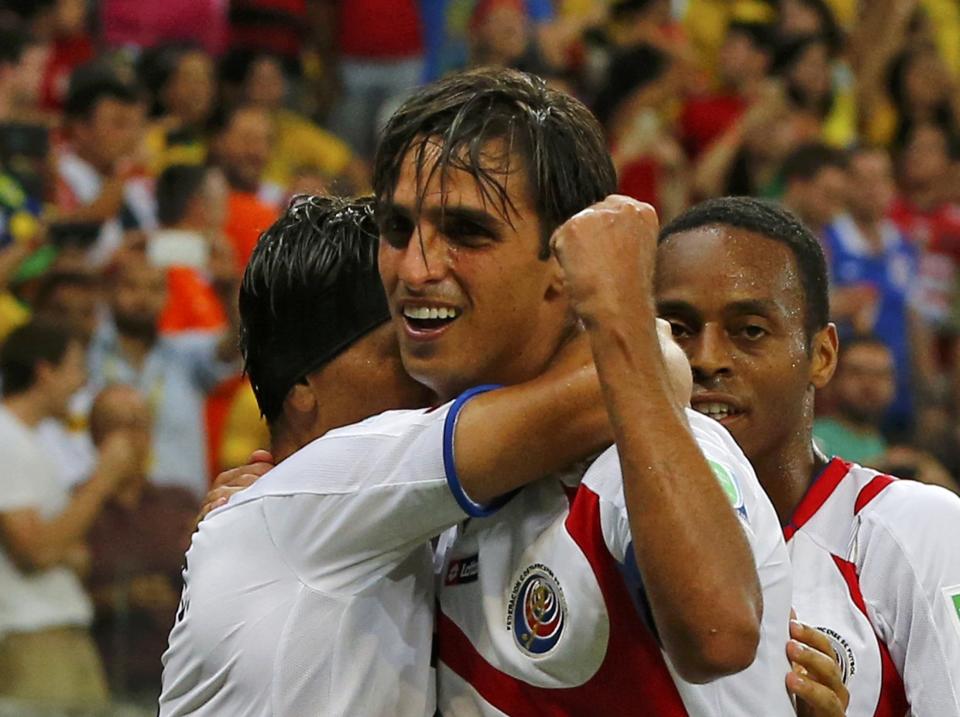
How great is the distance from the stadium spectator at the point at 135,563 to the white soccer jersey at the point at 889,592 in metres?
3.21

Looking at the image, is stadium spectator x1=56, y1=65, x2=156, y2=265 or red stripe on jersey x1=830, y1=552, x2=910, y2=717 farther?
stadium spectator x1=56, y1=65, x2=156, y2=265

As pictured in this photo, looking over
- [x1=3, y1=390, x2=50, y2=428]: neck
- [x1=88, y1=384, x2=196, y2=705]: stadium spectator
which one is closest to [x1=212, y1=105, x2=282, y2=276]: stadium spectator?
[x1=88, y1=384, x2=196, y2=705]: stadium spectator

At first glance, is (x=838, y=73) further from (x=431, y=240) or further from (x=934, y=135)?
(x=431, y=240)

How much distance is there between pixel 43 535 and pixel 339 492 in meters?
3.38

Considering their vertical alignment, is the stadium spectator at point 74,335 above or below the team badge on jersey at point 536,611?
below

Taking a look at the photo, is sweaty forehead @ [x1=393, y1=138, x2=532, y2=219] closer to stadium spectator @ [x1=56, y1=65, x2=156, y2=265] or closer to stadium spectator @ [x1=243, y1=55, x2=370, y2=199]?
stadium spectator @ [x1=56, y1=65, x2=156, y2=265]

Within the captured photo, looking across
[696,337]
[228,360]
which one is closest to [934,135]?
[228,360]

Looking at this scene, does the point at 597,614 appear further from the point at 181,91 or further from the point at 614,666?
the point at 181,91

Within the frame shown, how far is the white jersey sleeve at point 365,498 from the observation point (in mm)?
2500

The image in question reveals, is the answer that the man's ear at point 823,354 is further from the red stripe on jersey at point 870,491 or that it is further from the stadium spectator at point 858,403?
the stadium spectator at point 858,403

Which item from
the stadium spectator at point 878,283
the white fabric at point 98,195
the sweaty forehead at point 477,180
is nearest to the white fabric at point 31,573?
the white fabric at point 98,195

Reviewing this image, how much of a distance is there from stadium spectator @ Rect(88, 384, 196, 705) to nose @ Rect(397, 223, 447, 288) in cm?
340

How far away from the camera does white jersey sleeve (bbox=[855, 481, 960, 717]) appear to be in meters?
2.83

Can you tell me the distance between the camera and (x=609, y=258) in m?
2.33
